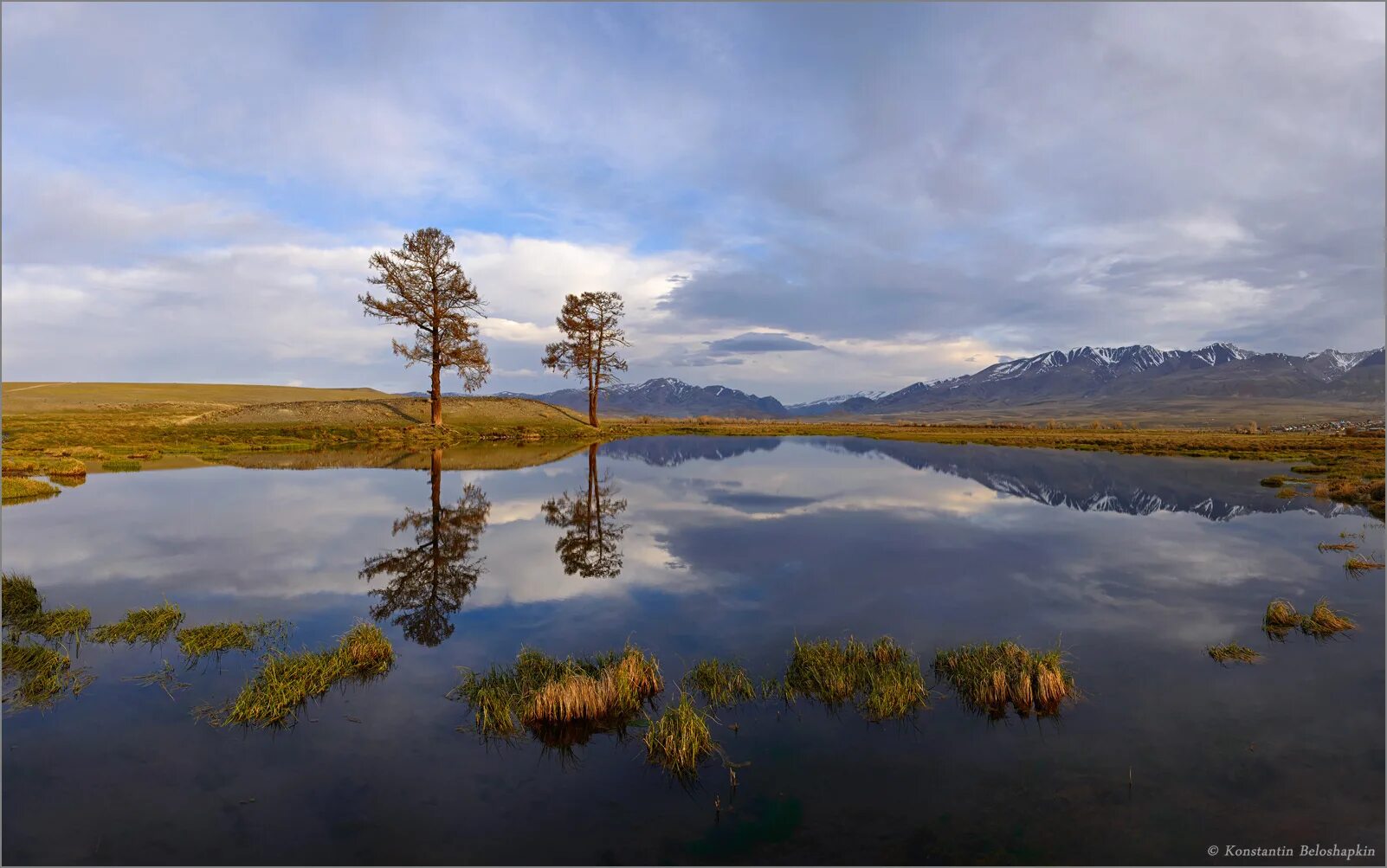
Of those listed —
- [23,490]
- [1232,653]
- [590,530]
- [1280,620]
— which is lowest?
[1232,653]

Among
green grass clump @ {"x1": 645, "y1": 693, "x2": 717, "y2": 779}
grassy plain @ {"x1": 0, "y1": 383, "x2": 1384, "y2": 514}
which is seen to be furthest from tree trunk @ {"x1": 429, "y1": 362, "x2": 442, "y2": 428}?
green grass clump @ {"x1": 645, "y1": 693, "x2": 717, "y2": 779}

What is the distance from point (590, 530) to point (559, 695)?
42.1ft

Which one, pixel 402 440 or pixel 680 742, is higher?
pixel 402 440

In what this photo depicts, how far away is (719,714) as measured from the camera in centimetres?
940

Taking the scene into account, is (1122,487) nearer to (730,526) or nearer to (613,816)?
(730,526)

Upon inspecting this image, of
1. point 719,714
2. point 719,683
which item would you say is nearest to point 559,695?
point 719,714

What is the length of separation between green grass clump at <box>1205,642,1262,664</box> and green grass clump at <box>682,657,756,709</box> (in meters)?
9.18

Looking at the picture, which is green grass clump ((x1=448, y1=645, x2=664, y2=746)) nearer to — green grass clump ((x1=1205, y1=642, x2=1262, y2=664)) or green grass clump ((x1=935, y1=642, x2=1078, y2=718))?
green grass clump ((x1=935, y1=642, x2=1078, y2=718))

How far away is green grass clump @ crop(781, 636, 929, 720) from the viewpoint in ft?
31.8

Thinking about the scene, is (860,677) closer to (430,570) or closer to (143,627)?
(430,570)

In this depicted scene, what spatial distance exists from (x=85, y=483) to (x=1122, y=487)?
54967 millimetres

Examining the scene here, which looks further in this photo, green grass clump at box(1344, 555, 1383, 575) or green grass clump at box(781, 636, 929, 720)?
green grass clump at box(1344, 555, 1383, 575)

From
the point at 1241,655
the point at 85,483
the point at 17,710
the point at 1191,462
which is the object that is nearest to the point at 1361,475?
the point at 1191,462

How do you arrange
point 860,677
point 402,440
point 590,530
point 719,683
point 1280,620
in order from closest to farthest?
1. point 719,683
2. point 860,677
3. point 1280,620
4. point 590,530
5. point 402,440
